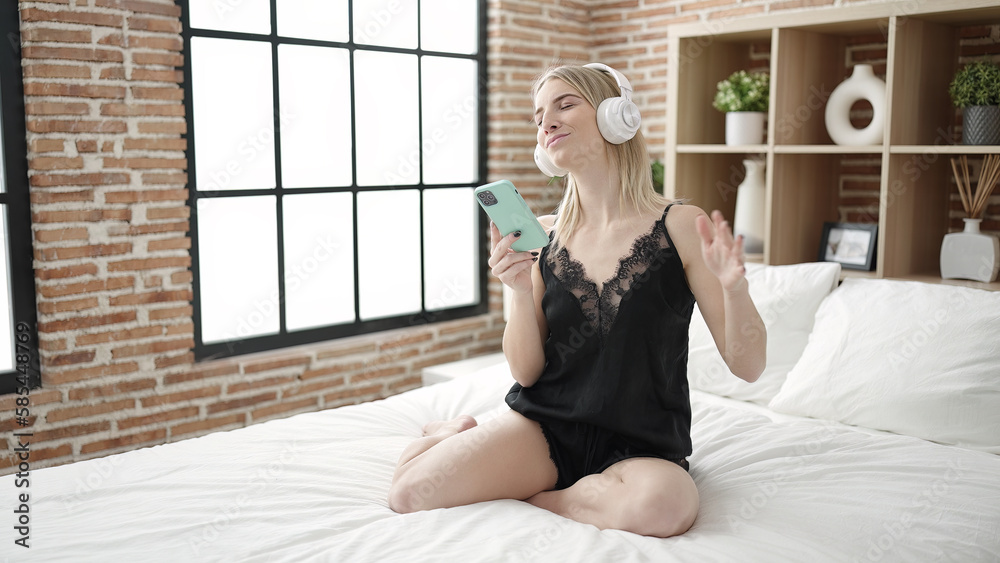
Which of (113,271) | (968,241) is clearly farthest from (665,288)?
(113,271)

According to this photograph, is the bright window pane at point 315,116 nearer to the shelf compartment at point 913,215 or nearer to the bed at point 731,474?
the bed at point 731,474

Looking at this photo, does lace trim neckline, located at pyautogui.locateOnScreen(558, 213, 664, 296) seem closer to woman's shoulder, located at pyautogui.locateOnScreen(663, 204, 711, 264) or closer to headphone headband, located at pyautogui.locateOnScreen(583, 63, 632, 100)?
woman's shoulder, located at pyautogui.locateOnScreen(663, 204, 711, 264)

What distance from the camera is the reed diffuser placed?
2.76 metres

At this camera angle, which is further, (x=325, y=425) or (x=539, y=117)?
(x=325, y=425)

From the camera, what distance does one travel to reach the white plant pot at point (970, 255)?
9.06 feet

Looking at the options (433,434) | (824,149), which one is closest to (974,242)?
(824,149)

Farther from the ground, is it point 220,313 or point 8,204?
point 8,204

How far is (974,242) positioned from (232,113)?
107 inches

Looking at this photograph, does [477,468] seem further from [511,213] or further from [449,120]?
[449,120]

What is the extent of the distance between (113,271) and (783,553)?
2.29 metres

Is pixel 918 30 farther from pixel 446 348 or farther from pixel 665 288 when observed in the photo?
pixel 446 348

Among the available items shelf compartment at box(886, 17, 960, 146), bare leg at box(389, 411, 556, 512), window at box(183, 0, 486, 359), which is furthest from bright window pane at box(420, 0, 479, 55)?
bare leg at box(389, 411, 556, 512)

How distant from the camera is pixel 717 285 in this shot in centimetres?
183

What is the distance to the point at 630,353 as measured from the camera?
1854 millimetres
